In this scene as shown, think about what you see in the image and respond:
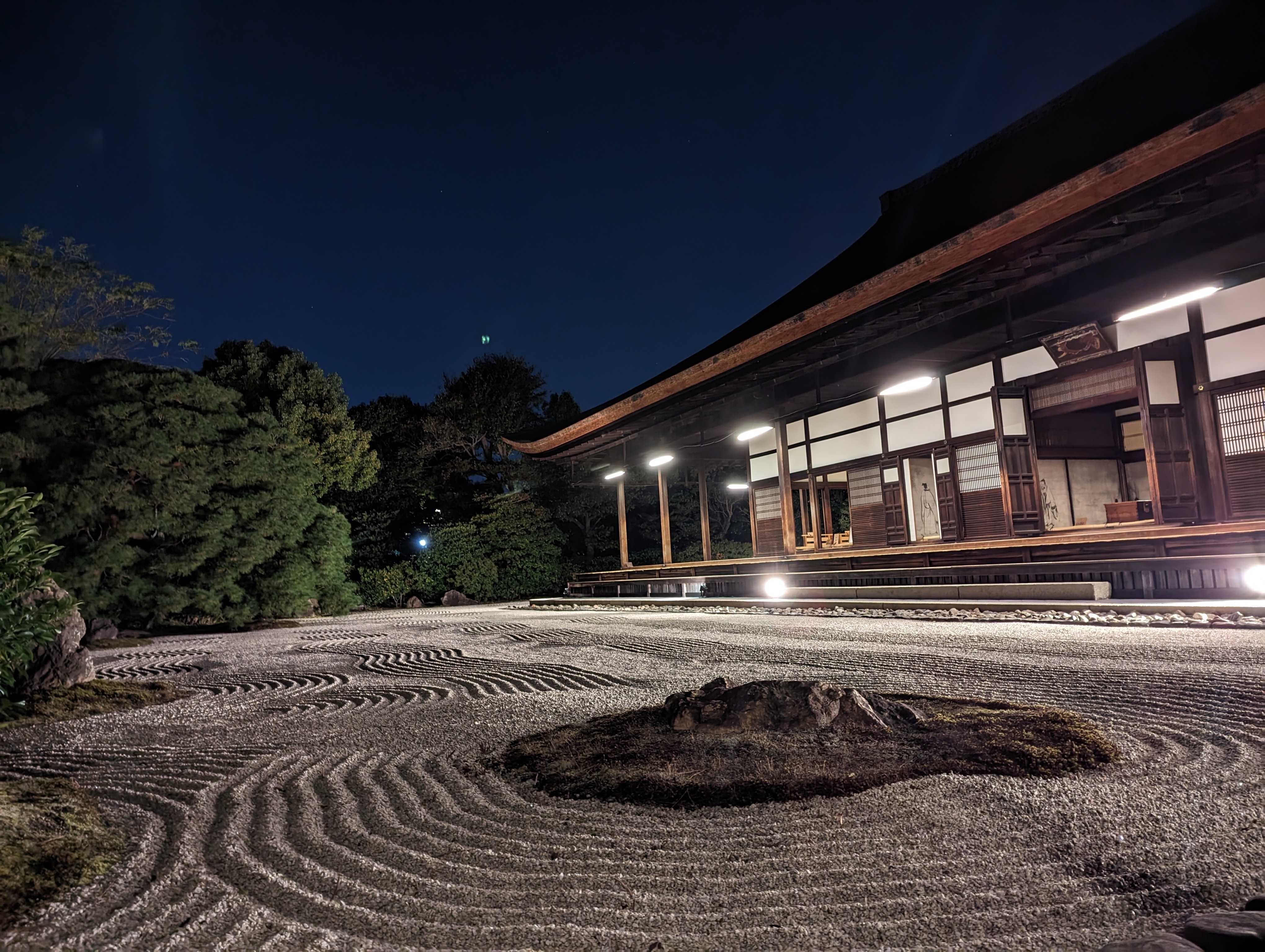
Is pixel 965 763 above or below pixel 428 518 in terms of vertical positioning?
below

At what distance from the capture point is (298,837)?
5.98 feet

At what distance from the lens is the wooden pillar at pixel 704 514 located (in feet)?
44.1

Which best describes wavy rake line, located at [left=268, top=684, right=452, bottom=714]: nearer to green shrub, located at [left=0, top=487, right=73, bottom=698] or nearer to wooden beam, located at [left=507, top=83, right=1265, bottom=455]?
green shrub, located at [left=0, top=487, right=73, bottom=698]

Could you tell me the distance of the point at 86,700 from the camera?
4109 mm

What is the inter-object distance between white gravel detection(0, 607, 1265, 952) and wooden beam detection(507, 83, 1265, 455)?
311cm

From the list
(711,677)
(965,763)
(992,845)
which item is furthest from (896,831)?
(711,677)

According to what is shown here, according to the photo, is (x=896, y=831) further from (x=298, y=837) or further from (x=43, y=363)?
(x=43, y=363)

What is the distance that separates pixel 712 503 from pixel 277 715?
653 inches

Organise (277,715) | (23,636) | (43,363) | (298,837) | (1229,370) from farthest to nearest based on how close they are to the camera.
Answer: (43,363) → (1229,370) → (277,715) → (23,636) → (298,837)

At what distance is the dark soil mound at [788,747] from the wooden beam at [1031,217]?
12.4ft

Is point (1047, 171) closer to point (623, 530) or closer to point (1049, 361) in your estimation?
point (1049, 361)

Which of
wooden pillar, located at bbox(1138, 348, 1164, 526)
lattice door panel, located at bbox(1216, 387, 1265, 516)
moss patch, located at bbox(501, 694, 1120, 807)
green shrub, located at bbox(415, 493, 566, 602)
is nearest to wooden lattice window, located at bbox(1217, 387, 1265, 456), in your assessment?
lattice door panel, located at bbox(1216, 387, 1265, 516)

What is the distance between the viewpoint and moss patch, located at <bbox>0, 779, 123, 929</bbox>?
149cm

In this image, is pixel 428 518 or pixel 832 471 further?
pixel 428 518
